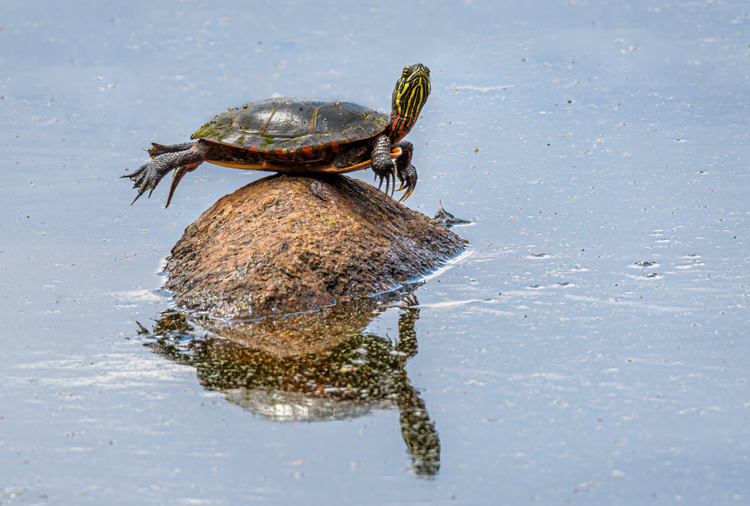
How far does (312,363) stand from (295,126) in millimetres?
2184

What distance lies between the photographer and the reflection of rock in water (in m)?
4.04

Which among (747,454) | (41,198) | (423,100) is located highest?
(423,100)

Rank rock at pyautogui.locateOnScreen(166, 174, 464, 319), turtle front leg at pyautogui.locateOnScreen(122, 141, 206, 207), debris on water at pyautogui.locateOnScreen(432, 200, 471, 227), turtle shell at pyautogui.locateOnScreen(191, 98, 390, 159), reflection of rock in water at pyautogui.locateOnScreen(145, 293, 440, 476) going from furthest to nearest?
debris on water at pyautogui.locateOnScreen(432, 200, 471, 227), turtle front leg at pyautogui.locateOnScreen(122, 141, 206, 207), turtle shell at pyautogui.locateOnScreen(191, 98, 390, 159), rock at pyautogui.locateOnScreen(166, 174, 464, 319), reflection of rock in water at pyautogui.locateOnScreen(145, 293, 440, 476)

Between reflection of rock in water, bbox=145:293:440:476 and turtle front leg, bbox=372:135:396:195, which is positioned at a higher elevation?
turtle front leg, bbox=372:135:396:195

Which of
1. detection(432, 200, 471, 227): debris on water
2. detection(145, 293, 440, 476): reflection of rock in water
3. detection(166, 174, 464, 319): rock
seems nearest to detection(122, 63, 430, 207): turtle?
detection(166, 174, 464, 319): rock

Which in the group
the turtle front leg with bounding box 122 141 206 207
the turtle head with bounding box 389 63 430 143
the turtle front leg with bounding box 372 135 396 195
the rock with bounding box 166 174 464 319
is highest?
the turtle head with bounding box 389 63 430 143

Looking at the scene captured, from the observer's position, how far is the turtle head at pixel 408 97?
19.9 feet

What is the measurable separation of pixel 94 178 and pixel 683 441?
7.43m

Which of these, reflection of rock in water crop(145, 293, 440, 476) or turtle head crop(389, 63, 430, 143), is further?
turtle head crop(389, 63, 430, 143)

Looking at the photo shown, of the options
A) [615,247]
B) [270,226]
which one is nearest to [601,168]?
[615,247]

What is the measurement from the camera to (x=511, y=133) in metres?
10.1

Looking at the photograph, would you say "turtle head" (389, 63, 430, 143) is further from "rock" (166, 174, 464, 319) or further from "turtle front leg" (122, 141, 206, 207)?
"turtle front leg" (122, 141, 206, 207)

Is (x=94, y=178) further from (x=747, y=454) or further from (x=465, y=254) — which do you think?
(x=747, y=454)

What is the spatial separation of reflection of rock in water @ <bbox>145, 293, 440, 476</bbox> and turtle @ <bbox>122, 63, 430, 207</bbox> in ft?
3.99
